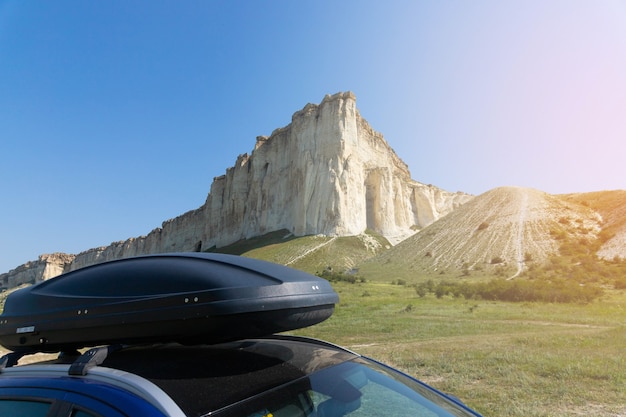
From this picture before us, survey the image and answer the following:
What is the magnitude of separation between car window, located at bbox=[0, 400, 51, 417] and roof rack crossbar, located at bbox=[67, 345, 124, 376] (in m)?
0.17

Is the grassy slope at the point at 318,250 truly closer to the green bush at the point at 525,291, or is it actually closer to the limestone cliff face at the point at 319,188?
the limestone cliff face at the point at 319,188

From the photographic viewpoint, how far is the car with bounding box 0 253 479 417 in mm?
1546

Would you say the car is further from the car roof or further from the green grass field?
the green grass field

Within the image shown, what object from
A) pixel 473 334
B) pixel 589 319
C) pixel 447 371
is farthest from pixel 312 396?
pixel 589 319

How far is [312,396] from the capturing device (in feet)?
6.40

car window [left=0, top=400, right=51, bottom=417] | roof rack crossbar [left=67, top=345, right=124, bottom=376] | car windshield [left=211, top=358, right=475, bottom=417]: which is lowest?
car windshield [left=211, top=358, right=475, bottom=417]

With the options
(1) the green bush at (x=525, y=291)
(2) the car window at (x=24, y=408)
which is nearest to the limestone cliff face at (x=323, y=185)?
(1) the green bush at (x=525, y=291)

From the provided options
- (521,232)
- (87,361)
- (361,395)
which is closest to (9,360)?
(87,361)

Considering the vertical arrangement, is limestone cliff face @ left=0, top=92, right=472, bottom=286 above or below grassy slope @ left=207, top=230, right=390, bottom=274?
above

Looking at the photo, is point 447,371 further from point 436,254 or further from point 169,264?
point 436,254

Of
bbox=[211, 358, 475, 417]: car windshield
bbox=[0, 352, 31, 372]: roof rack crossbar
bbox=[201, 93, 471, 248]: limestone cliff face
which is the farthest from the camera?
bbox=[201, 93, 471, 248]: limestone cliff face

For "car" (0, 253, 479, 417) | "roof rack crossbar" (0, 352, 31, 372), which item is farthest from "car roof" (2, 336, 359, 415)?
"roof rack crossbar" (0, 352, 31, 372)

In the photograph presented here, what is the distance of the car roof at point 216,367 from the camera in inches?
60.2

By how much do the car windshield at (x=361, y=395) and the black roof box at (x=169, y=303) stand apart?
258 millimetres
